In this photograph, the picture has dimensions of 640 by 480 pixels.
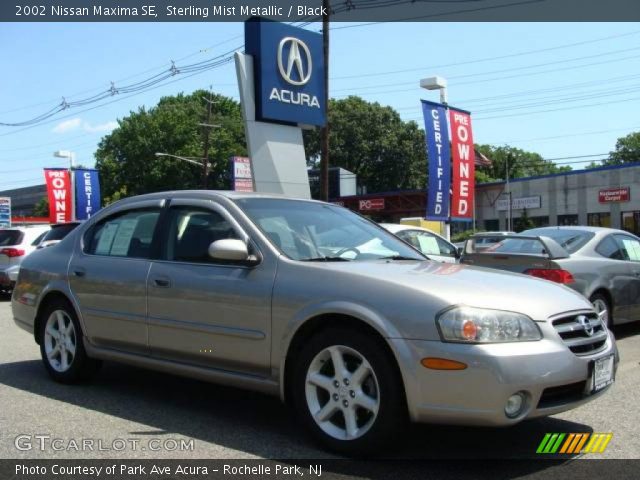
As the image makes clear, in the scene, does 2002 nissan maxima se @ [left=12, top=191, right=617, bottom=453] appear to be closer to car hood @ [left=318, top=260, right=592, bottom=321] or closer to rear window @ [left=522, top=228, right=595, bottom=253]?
car hood @ [left=318, top=260, right=592, bottom=321]

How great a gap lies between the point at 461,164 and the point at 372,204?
1436 inches

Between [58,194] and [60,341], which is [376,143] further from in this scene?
[60,341]

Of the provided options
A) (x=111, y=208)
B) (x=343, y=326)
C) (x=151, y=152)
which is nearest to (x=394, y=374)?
(x=343, y=326)

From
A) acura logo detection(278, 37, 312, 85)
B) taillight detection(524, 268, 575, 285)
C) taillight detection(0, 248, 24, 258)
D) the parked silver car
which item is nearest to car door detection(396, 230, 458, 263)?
the parked silver car

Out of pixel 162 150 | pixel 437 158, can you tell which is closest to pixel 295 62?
pixel 437 158

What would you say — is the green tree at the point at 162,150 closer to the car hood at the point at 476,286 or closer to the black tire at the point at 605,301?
the black tire at the point at 605,301

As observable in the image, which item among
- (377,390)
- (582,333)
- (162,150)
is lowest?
(377,390)

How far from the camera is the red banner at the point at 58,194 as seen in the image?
3000cm

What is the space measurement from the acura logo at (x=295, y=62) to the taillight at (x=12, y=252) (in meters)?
6.70

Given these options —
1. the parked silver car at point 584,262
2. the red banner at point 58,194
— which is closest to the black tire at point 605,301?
the parked silver car at point 584,262

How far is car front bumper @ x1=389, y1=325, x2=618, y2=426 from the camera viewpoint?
3.46 meters

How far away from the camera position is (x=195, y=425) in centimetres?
455

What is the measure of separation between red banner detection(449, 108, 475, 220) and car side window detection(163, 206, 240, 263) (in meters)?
13.9

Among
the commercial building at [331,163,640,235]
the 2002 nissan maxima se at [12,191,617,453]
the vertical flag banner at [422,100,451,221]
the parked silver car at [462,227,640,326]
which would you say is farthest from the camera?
the commercial building at [331,163,640,235]
